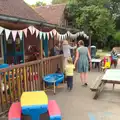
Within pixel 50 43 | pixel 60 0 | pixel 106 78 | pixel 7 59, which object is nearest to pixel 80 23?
pixel 50 43

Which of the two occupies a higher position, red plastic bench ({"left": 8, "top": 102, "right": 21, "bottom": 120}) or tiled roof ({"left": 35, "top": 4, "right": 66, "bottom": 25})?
tiled roof ({"left": 35, "top": 4, "right": 66, "bottom": 25})

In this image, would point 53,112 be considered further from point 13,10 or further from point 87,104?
point 13,10

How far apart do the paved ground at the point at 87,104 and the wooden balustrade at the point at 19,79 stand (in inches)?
28.9

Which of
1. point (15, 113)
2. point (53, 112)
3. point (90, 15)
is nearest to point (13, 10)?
point (15, 113)

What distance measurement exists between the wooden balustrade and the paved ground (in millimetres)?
734

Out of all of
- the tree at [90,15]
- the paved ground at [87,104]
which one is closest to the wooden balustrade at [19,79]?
the paved ground at [87,104]

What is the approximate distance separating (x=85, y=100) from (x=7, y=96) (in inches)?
87.0

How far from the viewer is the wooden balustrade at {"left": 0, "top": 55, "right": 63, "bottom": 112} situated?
426cm

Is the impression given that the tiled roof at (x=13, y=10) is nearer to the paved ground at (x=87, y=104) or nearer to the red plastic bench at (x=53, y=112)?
the paved ground at (x=87, y=104)

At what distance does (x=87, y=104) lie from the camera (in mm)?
4809

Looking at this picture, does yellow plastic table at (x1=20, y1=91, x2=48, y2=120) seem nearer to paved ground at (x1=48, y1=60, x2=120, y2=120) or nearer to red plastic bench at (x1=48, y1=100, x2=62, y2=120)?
red plastic bench at (x1=48, y1=100, x2=62, y2=120)

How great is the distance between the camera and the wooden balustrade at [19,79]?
14.0 ft

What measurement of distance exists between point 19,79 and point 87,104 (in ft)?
6.51

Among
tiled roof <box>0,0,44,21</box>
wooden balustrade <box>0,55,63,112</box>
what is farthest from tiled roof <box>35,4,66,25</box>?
wooden balustrade <box>0,55,63,112</box>
